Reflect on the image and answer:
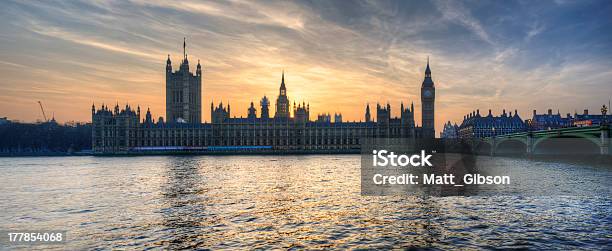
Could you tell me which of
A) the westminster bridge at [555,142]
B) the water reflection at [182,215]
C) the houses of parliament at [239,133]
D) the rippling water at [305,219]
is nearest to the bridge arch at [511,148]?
the westminster bridge at [555,142]

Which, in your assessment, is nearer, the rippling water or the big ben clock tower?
the rippling water

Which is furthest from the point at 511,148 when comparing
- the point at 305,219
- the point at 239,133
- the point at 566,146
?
the point at 305,219

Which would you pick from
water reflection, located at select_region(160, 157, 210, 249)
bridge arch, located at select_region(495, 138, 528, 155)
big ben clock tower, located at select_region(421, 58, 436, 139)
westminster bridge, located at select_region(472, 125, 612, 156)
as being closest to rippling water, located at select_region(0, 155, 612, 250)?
water reflection, located at select_region(160, 157, 210, 249)

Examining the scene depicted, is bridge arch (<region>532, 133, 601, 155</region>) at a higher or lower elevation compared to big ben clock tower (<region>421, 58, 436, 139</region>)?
lower

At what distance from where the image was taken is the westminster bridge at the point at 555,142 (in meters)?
63.9

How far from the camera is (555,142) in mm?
105188

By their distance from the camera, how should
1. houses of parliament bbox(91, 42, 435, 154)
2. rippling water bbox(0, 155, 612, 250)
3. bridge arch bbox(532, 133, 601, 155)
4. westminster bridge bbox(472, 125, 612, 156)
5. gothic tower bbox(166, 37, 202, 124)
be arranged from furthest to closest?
gothic tower bbox(166, 37, 202, 124) < houses of parliament bbox(91, 42, 435, 154) < bridge arch bbox(532, 133, 601, 155) < westminster bridge bbox(472, 125, 612, 156) < rippling water bbox(0, 155, 612, 250)

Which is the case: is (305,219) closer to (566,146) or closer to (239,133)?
(566,146)

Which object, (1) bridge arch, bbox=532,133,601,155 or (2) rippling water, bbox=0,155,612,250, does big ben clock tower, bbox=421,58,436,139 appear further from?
(2) rippling water, bbox=0,155,612,250

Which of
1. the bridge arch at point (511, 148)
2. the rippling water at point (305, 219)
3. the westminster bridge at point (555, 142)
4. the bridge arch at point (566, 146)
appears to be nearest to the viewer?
the rippling water at point (305, 219)

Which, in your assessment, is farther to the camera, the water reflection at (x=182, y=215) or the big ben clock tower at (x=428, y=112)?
the big ben clock tower at (x=428, y=112)

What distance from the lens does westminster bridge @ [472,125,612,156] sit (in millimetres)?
63906

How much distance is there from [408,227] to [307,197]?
1224 cm

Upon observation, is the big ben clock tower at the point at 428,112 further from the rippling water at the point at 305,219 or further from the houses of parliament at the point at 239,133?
the rippling water at the point at 305,219
